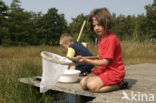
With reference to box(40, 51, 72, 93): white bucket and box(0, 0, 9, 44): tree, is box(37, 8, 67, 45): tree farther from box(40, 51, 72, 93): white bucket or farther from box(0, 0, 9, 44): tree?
box(40, 51, 72, 93): white bucket

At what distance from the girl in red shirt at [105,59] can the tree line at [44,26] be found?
1310 cm

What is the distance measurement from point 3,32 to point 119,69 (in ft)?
92.3

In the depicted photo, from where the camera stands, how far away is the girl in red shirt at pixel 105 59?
2.42 meters

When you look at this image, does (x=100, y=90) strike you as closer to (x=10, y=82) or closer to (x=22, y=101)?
(x=22, y=101)

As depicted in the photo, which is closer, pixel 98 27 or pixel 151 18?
pixel 98 27

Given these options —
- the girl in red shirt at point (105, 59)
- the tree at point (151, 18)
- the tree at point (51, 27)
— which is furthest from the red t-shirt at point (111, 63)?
the tree at point (51, 27)

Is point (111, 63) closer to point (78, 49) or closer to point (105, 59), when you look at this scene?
A: point (105, 59)

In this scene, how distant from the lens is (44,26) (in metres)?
42.0

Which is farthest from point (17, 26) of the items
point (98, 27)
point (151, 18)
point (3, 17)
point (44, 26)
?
point (98, 27)

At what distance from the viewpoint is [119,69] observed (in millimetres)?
2566

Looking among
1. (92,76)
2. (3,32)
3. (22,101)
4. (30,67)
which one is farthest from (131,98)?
(3,32)

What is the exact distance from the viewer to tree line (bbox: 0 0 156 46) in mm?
24016

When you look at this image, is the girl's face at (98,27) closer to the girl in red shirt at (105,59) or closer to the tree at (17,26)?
the girl in red shirt at (105,59)

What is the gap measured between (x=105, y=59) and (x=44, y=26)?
40572 millimetres
